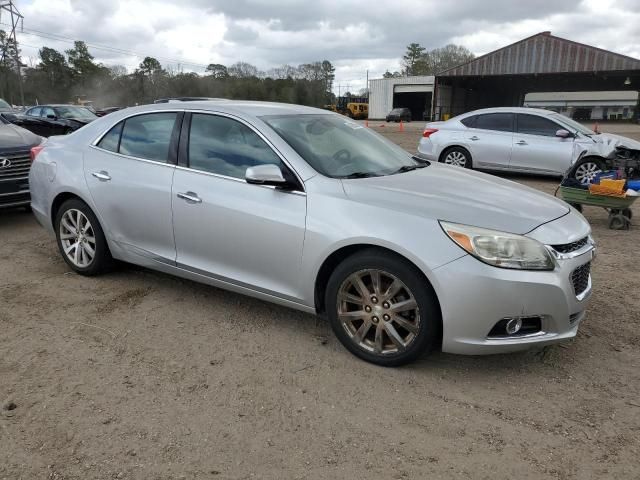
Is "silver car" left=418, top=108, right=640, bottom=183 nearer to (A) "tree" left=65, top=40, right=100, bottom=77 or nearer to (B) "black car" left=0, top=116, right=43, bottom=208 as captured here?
(B) "black car" left=0, top=116, right=43, bottom=208

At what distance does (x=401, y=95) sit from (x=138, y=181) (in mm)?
62532

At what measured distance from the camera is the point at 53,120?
58.2 feet

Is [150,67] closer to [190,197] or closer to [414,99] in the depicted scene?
[414,99]

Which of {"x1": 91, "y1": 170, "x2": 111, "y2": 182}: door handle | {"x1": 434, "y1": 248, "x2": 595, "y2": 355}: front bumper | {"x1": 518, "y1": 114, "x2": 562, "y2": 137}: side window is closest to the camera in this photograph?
{"x1": 434, "y1": 248, "x2": 595, "y2": 355}: front bumper

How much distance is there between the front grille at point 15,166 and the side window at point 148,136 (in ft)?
9.68

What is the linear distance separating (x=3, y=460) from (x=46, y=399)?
51cm

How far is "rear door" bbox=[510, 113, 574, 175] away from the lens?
1027 centimetres

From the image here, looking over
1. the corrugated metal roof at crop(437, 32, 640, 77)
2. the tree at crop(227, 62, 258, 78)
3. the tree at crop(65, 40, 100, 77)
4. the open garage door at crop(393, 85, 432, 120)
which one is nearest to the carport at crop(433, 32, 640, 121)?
the corrugated metal roof at crop(437, 32, 640, 77)

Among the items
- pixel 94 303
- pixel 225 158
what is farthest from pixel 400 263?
pixel 94 303

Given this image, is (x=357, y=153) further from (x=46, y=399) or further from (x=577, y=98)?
(x=577, y=98)

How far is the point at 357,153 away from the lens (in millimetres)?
4066

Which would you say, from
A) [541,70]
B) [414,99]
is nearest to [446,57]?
[414,99]

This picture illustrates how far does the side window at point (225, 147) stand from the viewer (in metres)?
3.75

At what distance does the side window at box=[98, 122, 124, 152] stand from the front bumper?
3.05 metres
